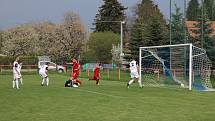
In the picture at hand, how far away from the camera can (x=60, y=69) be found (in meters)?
67.8

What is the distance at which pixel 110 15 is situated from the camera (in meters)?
99.8

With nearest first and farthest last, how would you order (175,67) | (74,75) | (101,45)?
(74,75) < (175,67) < (101,45)

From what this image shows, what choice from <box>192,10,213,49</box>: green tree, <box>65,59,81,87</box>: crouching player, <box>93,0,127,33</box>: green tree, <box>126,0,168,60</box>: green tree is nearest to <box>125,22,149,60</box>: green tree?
<box>126,0,168,60</box>: green tree

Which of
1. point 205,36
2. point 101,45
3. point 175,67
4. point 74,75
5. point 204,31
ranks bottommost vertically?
point 74,75

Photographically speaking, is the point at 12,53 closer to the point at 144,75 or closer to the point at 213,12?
the point at 213,12

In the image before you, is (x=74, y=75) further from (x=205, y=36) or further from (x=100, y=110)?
(x=205, y=36)

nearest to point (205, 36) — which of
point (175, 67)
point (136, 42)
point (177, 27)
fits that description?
point (177, 27)

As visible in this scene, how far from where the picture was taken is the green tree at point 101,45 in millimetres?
86750

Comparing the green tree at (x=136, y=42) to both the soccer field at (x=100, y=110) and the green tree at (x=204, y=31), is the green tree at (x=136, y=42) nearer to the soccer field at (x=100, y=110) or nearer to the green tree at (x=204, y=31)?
the green tree at (x=204, y=31)

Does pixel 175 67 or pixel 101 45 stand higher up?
pixel 101 45

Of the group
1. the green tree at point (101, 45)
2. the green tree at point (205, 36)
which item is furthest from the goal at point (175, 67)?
the green tree at point (101, 45)

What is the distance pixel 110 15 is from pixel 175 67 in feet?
218

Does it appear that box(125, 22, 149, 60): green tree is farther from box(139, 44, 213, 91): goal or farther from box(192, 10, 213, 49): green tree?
box(139, 44, 213, 91): goal

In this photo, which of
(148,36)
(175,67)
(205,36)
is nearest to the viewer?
(175,67)
